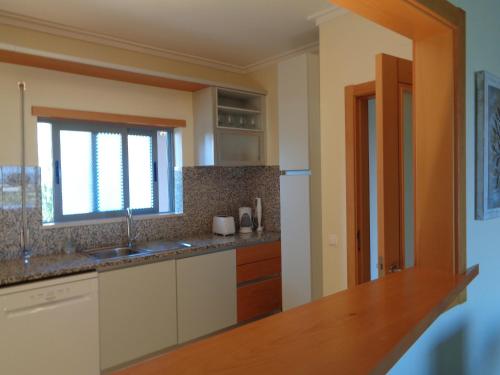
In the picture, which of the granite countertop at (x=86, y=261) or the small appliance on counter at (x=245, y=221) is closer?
the granite countertop at (x=86, y=261)

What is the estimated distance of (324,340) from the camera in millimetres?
838

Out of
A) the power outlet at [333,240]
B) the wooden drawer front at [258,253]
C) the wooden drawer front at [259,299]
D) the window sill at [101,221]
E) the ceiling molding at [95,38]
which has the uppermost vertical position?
the ceiling molding at [95,38]

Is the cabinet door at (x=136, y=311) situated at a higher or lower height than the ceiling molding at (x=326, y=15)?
lower

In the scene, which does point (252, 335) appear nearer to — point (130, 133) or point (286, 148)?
point (286, 148)

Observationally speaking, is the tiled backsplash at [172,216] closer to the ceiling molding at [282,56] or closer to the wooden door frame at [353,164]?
the ceiling molding at [282,56]

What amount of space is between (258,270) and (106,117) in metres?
1.85

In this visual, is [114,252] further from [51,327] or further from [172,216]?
[51,327]

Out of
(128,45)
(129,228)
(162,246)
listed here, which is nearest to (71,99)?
(128,45)

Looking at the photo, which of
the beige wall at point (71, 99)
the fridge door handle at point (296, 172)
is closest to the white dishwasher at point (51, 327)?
the beige wall at point (71, 99)

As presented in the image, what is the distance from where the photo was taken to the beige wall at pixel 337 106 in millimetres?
2545

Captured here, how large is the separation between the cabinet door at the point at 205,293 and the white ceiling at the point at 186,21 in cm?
178

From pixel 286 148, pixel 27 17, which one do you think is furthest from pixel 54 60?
pixel 286 148

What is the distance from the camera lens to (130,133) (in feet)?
11.1

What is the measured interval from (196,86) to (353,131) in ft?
5.03
